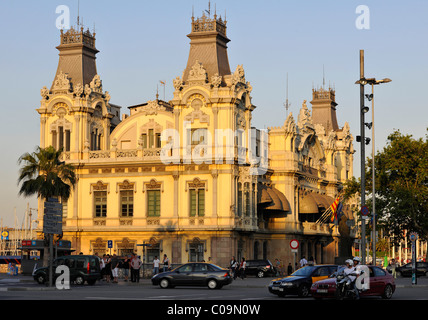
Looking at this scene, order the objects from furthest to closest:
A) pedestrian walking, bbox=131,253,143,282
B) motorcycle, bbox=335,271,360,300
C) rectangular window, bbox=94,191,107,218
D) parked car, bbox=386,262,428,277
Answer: rectangular window, bbox=94,191,107,218
parked car, bbox=386,262,428,277
pedestrian walking, bbox=131,253,143,282
motorcycle, bbox=335,271,360,300

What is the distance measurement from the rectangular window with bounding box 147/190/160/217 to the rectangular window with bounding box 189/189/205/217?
Result: 323cm

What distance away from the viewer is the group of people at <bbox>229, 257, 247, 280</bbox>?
58.9 m

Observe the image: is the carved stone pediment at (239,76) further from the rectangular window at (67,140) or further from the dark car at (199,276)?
the dark car at (199,276)

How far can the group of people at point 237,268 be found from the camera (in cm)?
5888

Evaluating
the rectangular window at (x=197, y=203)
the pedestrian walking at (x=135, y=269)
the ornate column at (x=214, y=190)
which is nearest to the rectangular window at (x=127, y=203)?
the rectangular window at (x=197, y=203)

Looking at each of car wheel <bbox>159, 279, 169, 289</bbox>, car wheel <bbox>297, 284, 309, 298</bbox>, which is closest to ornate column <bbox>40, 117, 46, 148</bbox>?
car wheel <bbox>159, 279, 169, 289</bbox>

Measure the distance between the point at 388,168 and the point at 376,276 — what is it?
3401cm

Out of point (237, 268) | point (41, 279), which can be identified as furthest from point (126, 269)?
point (237, 268)

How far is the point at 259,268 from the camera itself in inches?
2598

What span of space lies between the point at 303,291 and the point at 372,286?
11.6 feet

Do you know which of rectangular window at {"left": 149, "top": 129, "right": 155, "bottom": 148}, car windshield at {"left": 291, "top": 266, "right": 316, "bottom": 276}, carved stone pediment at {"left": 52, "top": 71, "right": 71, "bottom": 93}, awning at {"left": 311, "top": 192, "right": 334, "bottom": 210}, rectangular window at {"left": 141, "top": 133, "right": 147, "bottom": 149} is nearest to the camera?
car windshield at {"left": 291, "top": 266, "right": 316, "bottom": 276}

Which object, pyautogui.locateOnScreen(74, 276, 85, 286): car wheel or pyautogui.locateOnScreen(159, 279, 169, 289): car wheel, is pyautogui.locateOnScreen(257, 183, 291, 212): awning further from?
pyautogui.locateOnScreen(159, 279, 169, 289): car wheel

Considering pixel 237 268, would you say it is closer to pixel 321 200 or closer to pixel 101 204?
pixel 101 204
